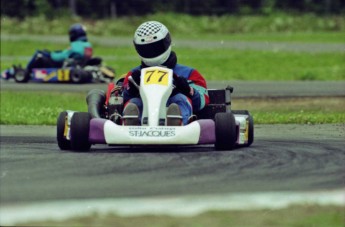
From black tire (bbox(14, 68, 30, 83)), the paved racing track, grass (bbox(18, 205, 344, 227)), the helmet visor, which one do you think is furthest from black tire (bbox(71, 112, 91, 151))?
black tire (bbox(14, 68, 30, 83))

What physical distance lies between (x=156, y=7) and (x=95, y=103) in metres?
40.5

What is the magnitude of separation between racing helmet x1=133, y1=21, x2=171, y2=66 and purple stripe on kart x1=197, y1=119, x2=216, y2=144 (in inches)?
48.6

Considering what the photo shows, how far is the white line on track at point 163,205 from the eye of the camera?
5688 mm

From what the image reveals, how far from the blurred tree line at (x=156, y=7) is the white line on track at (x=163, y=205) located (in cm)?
4315

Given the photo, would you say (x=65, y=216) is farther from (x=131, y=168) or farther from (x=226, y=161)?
(x=226, y=161)

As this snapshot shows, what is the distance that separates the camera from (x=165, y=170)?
7504 mm

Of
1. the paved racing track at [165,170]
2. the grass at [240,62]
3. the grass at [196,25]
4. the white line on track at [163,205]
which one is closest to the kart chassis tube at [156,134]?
the paved racing track at [165,170]

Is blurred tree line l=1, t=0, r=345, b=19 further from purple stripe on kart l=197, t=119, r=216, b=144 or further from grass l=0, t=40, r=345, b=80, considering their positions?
purple stripe on kart l=197, t=119, r=216, b=144

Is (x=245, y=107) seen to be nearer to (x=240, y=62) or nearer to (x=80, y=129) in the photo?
(x=80, y=129)

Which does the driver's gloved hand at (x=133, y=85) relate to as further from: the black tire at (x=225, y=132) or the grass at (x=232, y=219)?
the grass at (x=232, y=219)

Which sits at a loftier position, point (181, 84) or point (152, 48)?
point (152, 48)

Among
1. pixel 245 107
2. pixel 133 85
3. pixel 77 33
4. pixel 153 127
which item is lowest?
pixel 245 107

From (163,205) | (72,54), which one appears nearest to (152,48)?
(163,205)

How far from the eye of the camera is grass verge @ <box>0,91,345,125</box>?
45.2 feet
